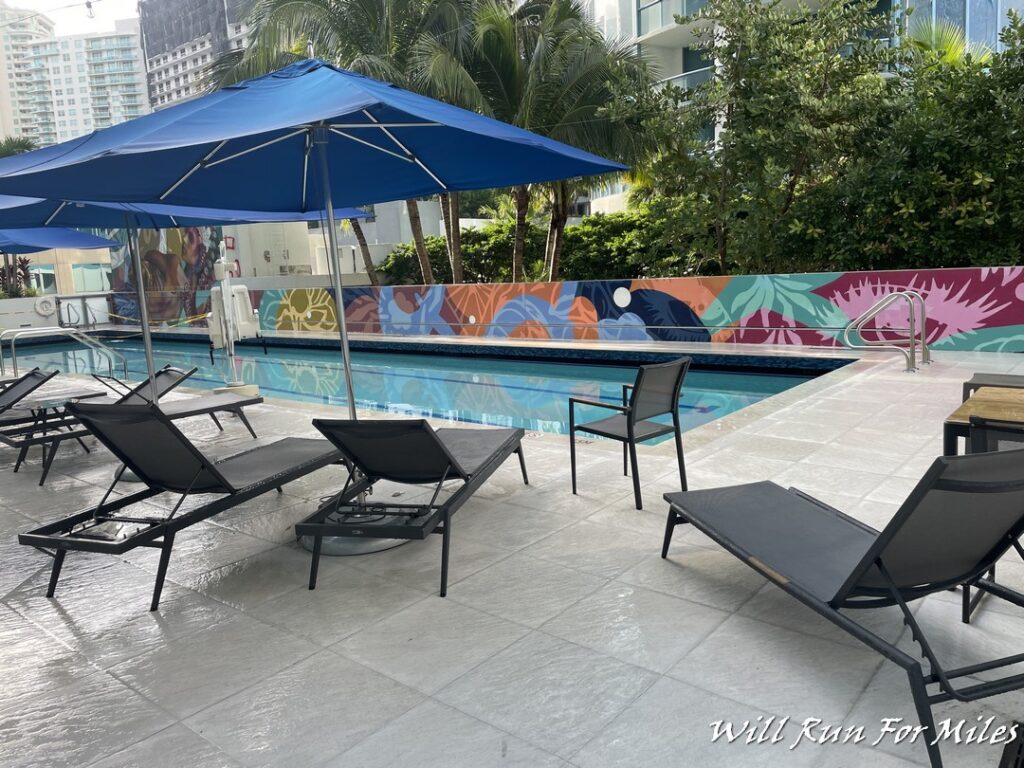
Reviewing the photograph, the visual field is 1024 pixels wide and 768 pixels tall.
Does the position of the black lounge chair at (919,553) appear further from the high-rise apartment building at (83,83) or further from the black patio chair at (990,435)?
the high-rise apartment building at (83,83)

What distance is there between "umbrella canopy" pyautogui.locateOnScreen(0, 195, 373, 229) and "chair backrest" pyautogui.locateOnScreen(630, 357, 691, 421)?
2804mm

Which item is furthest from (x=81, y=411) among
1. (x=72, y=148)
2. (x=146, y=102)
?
(x=146, y=102)

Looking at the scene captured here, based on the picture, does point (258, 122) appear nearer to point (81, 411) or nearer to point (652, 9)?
point (81, 411)

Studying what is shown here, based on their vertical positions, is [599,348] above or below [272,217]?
below

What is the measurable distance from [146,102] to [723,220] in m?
52.7

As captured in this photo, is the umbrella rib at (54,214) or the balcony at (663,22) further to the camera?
the balcony at (663,22)

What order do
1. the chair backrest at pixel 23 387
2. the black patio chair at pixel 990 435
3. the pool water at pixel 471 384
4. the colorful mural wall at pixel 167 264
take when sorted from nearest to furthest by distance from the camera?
the black patio chair at pixel 990 435 → the chair backrest at pixel 23 387 → the pool water at pixel 471 384 → the colorful mural wall at pixel 167 264

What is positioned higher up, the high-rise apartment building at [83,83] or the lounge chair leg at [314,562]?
the high-rise apartment building at [83,83]

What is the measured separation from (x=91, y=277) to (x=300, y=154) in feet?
109

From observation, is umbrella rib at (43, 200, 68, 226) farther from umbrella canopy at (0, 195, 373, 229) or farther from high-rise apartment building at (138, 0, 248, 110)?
high-rise apartment building at (138, 0, 248, 110)

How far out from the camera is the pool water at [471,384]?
377 inches

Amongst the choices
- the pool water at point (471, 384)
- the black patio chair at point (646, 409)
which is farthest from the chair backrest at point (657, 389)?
the pool water at point (471, 384)

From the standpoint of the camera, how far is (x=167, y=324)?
2361 centimetres

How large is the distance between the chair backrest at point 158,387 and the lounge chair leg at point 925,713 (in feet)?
18.7
